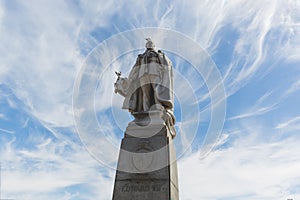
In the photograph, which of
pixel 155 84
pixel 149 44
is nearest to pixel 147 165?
pixel 155 84

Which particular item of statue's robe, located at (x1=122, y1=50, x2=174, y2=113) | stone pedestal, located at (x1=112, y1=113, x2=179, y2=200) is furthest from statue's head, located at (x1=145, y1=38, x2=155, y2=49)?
stone pedestal, located at (x1=112, y1=113, x2=179, y2=200)

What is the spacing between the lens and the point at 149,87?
9734mm

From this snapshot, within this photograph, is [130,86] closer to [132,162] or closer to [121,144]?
[121,144]

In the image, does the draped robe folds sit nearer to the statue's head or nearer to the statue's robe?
the statue's robe

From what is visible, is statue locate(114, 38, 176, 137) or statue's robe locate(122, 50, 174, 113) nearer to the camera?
statue locate(114, 38, 176, 137)

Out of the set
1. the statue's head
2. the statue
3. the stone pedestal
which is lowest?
the stone pedestal

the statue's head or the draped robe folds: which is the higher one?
the statue's head

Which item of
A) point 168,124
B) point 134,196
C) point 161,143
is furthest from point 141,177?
point 168,124

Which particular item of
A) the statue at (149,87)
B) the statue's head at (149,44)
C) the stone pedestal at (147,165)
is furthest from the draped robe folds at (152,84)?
the stone pedestal at (147,165)

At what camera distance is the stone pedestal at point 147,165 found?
710cm

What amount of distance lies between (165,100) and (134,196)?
11.5 ft

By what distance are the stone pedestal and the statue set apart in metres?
0.77

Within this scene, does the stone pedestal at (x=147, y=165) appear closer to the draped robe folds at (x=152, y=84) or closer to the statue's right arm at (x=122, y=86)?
the draped robe folds at (x=152, y=84)

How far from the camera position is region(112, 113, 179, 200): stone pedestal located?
710 cm
